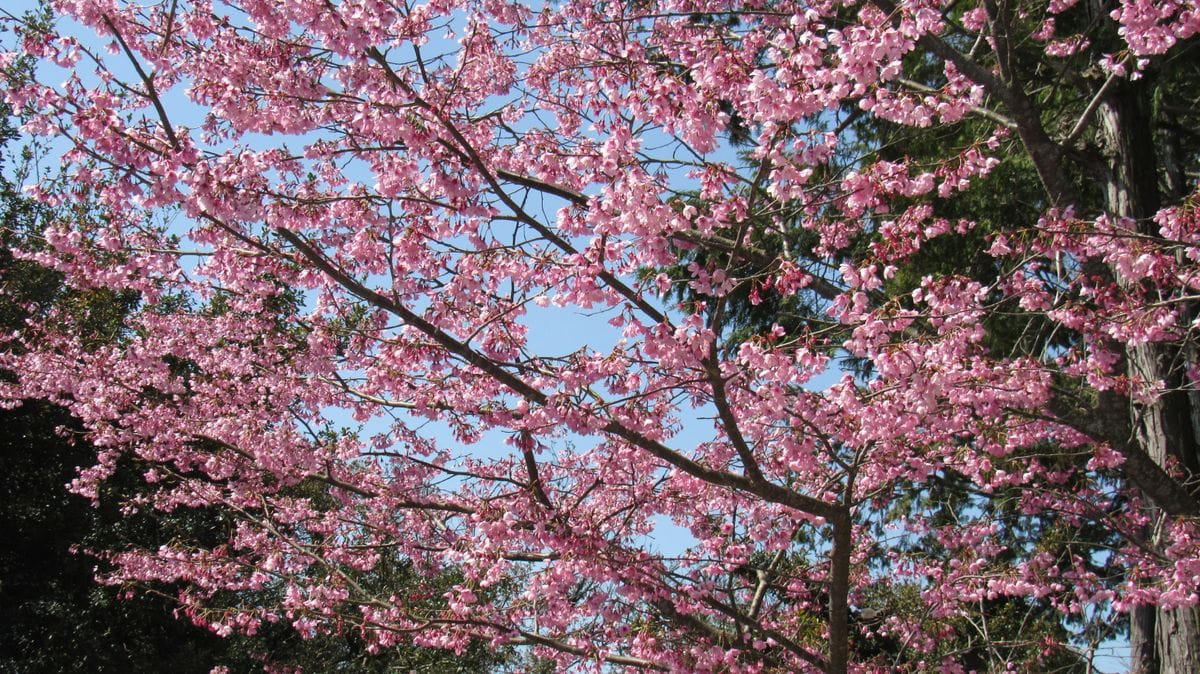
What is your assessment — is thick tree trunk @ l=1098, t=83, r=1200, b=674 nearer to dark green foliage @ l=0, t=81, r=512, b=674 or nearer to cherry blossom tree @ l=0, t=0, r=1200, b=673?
cherry blossom tree @ l=0, t=0, r=1200, b=673

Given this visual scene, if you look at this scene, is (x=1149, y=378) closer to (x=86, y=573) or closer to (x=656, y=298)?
(x=656, y=298)

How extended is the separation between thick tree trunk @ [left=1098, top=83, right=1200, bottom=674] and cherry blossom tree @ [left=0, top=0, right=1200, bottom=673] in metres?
0.03

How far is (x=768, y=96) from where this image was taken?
3701mm

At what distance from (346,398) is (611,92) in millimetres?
3051

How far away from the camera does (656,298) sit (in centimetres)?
477

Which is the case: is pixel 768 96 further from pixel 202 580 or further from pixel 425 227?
pixel 202 580

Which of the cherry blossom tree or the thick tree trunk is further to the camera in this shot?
the thick tree trunk

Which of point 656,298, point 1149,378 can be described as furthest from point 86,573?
point 1149,378

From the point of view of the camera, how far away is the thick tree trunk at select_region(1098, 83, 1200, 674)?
21.4 ft

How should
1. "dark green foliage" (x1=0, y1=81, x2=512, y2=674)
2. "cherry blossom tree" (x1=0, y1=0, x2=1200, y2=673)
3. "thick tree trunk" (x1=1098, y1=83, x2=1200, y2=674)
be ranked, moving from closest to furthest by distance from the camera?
"cherry blossom tree" (x1=0, y1=0, x2=1200, y2=673) < "thick tree trunk" (x1=1098, y1=83, x2=1200, y2=674) < "dark green foliage" (x1=0, y1=81, x2=512, y2=674)

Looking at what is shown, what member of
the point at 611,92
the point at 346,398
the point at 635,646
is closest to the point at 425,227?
the point at 611,92

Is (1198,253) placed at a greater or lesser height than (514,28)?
lesser

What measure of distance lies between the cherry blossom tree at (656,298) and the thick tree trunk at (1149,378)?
0.03m

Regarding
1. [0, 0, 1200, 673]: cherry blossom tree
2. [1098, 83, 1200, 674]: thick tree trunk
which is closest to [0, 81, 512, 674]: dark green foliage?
[0, 0, 1200, 673]: cherry blossom tree
